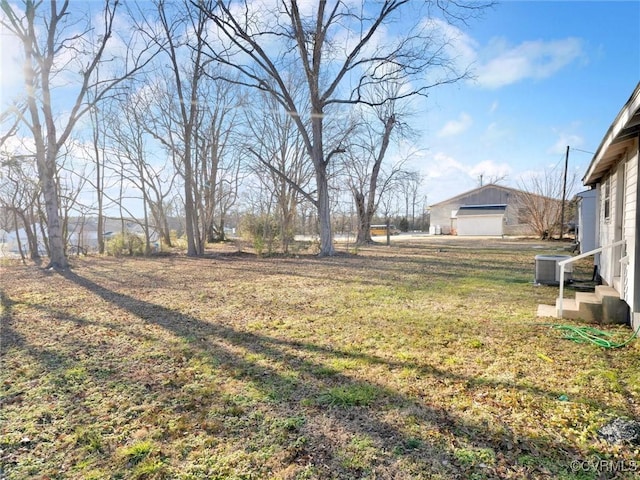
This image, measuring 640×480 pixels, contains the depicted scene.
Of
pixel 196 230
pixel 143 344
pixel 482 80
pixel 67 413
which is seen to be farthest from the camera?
pixel 196 230

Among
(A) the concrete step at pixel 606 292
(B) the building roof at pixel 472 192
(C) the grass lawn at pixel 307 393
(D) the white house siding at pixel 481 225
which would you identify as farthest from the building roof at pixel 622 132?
(B) the building roof at pixel 472 192

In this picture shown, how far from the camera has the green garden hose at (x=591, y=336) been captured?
3.38m

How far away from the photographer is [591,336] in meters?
3.64

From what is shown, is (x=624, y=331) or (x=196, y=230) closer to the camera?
(x=624, y=331)

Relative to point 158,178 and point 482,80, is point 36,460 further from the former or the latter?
point 158,178

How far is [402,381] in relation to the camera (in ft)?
8.83

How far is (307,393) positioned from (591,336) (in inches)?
127

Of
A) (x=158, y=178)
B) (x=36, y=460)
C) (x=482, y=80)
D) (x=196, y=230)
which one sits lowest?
(x=36, y=460)

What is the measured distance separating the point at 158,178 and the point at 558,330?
61.6ft

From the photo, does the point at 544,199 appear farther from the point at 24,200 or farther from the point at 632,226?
the point at 24,200

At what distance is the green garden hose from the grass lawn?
0.13 metres

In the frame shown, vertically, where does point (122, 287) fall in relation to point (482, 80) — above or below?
below

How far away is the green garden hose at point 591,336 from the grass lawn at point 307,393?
0.13m

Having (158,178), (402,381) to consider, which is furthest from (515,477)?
(158,178)
